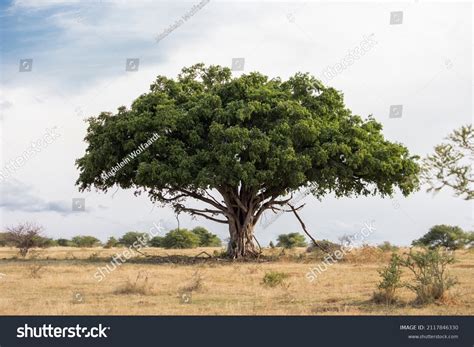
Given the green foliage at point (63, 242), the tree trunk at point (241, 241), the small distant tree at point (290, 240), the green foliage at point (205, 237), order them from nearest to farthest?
the tree trunk at point (241, 241) → the small distant tree at point (290, 240) → the green foliage at point (205, 237) → the green foliage at point (63, 242)

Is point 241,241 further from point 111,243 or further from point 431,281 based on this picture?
point 111,243

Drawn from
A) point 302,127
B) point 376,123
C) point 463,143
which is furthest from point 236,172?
point 463,143

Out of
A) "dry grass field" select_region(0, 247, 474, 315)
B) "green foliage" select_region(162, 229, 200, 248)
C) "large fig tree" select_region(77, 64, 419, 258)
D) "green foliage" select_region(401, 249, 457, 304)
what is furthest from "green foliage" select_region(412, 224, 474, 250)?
"green foliage" select_region(401, 249, 457, 304)

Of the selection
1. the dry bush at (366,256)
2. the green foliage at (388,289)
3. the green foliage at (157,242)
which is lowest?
the green foliage at (157,242)

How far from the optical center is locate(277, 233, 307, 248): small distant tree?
63969 mm

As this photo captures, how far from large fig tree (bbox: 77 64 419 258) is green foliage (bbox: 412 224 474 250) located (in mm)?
25533

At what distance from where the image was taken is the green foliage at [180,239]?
6028 cm

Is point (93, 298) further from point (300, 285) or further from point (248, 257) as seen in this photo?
point (248, 257)

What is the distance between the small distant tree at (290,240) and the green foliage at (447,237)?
36.9ft

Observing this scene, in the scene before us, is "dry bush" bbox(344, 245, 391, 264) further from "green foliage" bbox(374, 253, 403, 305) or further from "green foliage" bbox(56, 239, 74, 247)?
"green foliage" bbox(56, 239, 74, 247)

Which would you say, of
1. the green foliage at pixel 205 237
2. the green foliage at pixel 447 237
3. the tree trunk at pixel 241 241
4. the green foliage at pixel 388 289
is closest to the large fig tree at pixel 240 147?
the tree trunk at pixel 241 241

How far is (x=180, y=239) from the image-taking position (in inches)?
2373

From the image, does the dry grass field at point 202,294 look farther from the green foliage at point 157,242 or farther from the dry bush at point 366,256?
the green foliage at point 157,242

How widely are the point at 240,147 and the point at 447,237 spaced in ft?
113
